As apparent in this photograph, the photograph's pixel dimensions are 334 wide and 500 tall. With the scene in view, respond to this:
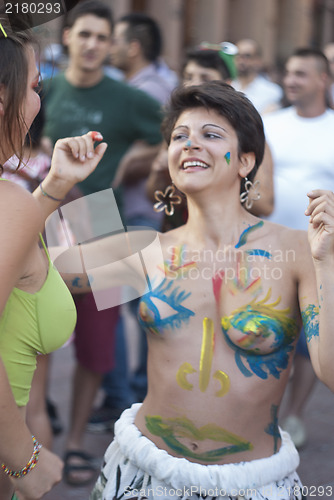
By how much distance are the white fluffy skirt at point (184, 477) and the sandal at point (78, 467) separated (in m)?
1.34

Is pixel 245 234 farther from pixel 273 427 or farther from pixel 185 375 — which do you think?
pixel 273 427

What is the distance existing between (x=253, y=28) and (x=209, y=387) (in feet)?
78.3

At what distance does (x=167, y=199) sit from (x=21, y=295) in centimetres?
107

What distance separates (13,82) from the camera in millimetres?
1651

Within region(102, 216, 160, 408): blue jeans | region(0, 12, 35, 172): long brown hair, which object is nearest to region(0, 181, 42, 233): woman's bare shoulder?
region(0, 12, 35, 172): long brown hair

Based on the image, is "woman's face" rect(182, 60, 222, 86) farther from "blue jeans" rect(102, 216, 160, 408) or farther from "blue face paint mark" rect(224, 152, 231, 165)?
"blue face paint mark" rect(224, 152, 231, 165)

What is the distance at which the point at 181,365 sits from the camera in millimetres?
2148

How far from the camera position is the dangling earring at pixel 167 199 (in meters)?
2.55

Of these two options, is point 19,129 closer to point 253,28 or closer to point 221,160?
point 221,160

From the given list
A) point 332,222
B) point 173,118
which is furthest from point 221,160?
point 332,222

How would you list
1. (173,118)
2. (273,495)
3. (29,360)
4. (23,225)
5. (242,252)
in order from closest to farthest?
(23,225)
(29,360)
(273,495)
(242,252)
(173,118)

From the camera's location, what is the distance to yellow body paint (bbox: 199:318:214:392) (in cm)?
213

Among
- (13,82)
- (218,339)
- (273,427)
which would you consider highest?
(13,82)

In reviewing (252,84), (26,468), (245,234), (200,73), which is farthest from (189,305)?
(252,84)
